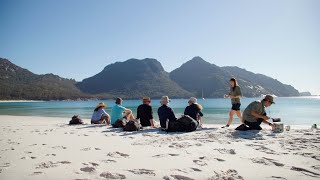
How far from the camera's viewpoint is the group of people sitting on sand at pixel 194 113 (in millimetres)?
9398

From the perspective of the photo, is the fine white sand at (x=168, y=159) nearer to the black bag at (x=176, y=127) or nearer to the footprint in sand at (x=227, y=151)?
the footprint in sand at (x=227, y=151)

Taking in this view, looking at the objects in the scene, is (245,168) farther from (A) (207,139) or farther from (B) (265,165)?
(A) (207,139)

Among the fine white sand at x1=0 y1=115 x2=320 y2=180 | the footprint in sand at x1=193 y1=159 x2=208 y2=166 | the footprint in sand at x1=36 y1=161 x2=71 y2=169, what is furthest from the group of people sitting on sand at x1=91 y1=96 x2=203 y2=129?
the footprint in sand at x1=36 y1=161 x2=71 y2=169

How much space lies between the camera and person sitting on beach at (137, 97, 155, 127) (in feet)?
39.1

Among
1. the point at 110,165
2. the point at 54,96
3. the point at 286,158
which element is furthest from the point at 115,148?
the point at 54,96

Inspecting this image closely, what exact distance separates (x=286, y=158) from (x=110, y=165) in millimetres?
3664

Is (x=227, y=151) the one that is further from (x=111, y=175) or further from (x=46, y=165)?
(x=46, y=165)

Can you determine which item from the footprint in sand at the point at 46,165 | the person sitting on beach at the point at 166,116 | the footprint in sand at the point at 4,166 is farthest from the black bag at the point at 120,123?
the footprint in sand at the point at 4,166

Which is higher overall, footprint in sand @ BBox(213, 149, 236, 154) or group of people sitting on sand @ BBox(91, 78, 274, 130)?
group of people sitting on sand @ BBox(91, 78, 274, 130)

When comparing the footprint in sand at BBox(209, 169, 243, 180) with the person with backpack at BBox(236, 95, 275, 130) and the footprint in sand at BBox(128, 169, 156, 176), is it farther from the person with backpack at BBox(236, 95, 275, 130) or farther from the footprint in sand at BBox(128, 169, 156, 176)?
the person with backpack at BBox(236, 95, 275, 130)

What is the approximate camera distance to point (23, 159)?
5.37m

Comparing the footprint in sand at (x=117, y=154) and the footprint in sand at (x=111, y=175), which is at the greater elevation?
the footprint in sand at (x=117, y=154)

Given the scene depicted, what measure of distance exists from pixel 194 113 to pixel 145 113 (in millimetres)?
2392

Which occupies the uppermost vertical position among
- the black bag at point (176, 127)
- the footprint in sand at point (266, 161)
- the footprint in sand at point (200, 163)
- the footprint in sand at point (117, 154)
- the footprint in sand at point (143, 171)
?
the black bag at point (176, 127)
